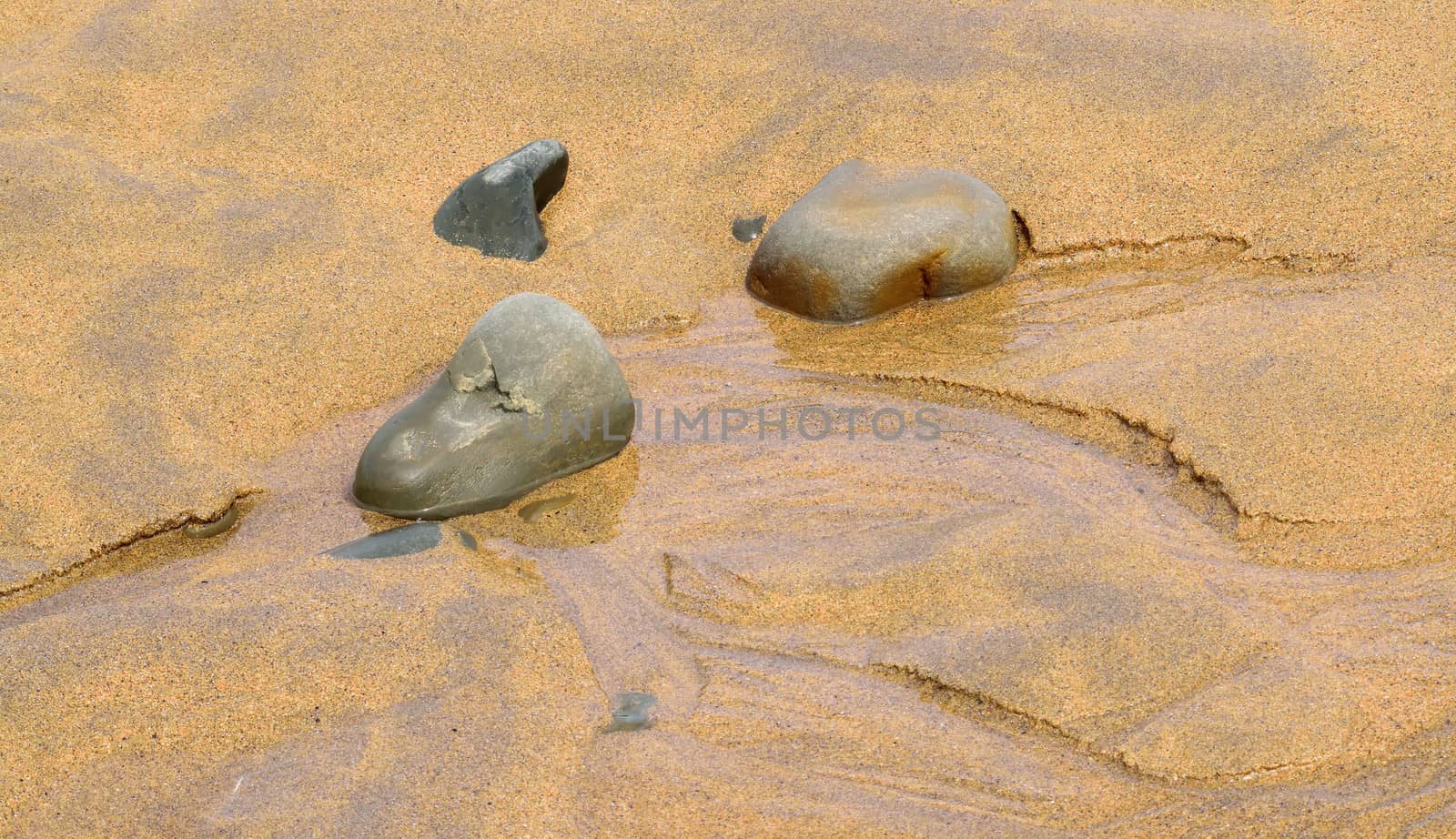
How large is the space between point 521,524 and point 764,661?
921mm

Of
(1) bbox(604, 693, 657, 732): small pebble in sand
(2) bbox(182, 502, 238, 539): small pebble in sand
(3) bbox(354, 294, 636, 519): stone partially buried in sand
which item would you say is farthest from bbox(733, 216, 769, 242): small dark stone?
(1) bbox(604, 693, 657, 732): small pebble in sand

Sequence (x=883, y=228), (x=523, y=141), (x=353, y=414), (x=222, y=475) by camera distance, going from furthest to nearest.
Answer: (x=523, y=141) → (x=883, y=228) → (x=353, y=414) → (x=222, y=475)

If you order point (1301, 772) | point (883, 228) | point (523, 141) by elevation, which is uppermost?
point (523, 141)

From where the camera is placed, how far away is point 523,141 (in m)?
5.63

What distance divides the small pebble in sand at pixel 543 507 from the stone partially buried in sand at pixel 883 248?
50.6 inches

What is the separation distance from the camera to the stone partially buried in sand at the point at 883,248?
15.6 feet

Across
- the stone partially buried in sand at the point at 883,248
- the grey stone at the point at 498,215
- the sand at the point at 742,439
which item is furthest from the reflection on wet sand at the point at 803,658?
the grey stone at the point at 498,215

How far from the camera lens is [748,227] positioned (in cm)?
525

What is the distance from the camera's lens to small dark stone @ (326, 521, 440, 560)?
3719 mm

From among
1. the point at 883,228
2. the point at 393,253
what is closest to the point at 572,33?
the point at 393,253

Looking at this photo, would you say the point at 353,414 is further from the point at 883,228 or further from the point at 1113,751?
the point at 1113,751

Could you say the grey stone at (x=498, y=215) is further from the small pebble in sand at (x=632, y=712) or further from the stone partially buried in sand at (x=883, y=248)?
the small pebble in sand at (x=632, y=712)

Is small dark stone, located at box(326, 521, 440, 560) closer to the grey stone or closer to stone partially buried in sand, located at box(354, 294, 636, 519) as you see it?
stone partially buried in sand, located at box(354, 294, 636, 519)

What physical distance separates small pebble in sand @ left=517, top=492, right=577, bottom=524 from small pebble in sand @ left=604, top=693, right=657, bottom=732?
813 millimetres
